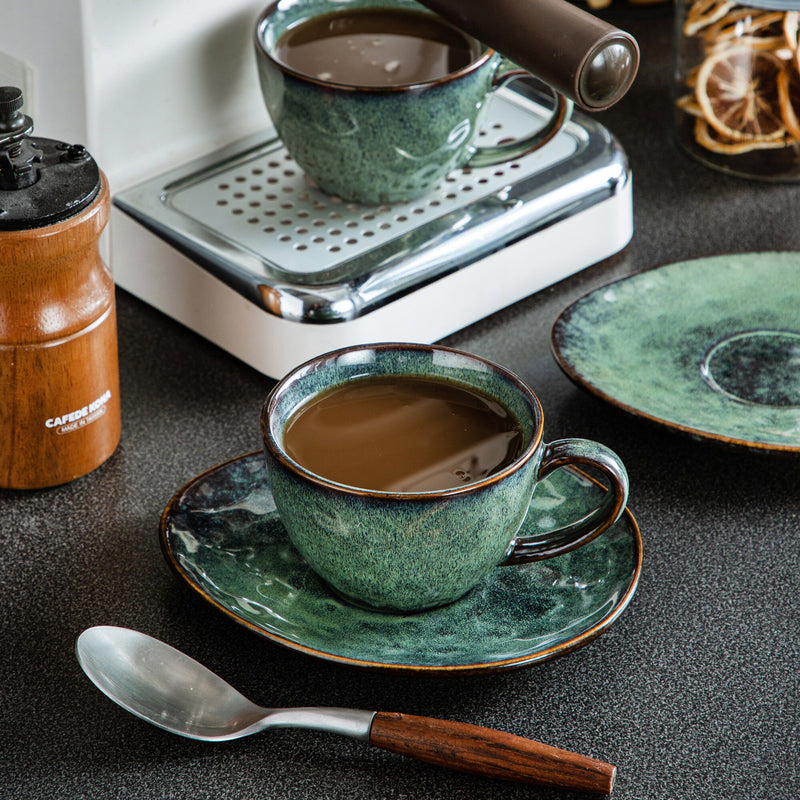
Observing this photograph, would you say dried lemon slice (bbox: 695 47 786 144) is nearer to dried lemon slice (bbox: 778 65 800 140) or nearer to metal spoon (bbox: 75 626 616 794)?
dried lemon slice (bbox: 778 65 800 140)

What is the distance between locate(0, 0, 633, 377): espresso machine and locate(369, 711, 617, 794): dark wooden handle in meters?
0.25

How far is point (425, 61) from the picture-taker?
672mm

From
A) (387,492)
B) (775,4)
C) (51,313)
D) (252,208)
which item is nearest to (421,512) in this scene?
(387,492)

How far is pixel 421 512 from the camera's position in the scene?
439mm

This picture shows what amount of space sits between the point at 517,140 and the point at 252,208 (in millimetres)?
164

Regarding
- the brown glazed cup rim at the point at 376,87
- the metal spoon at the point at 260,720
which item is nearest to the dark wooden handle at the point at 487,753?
the metal spoon at the point at 260,720

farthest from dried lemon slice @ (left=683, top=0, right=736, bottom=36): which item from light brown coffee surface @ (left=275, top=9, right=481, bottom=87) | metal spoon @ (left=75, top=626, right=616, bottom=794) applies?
metal spoon @ (left=75, top=626, right=616, bottom=794)

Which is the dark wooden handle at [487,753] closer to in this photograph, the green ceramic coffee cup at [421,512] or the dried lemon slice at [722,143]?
the green ceramic coffee cup at [421,512]

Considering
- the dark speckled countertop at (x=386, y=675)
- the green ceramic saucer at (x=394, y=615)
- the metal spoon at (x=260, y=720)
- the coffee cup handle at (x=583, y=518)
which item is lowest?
the dark speckled countertop at (x=386, y=675)

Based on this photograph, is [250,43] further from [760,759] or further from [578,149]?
[760,759]

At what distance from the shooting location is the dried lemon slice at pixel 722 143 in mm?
832

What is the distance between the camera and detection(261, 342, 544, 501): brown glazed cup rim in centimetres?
44

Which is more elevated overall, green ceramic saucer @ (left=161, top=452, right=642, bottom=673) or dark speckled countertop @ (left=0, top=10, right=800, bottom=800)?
green ceramic saucer @ (left=161, top=452, right=642, bottom=673)

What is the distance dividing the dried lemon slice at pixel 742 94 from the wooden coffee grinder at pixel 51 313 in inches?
18.2
